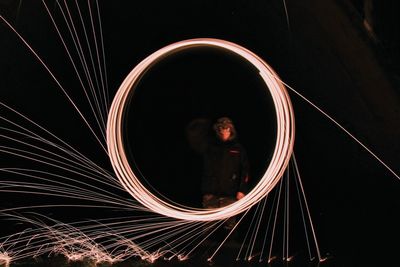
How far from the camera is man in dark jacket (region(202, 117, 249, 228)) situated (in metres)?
4.45

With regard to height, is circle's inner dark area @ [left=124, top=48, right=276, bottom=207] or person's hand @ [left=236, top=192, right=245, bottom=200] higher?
circle's inner dark area @ [left=124, top=48, right=276, bottom=207]

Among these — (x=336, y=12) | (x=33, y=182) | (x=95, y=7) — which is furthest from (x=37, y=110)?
(x=336, y=12)

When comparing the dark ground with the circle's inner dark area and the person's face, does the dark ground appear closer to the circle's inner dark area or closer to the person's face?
the circle's inner dark area

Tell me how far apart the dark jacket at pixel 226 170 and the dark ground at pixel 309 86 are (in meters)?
0.71

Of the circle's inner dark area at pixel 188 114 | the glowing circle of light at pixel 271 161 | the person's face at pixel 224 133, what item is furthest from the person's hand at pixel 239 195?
the circle's inner dark area at pixel 188 114

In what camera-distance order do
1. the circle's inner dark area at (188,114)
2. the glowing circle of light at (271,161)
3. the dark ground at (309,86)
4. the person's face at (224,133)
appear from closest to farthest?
the glowing circle of light at (271,161) → the dark ground at (309,86) → the person's face at (224,133) → the circle's inner dark area at (188,114)

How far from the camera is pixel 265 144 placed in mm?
5324

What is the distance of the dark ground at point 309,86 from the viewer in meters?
4.11

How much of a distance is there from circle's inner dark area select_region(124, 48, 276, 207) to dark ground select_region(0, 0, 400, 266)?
37mm

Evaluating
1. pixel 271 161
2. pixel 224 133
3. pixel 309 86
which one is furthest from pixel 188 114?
pixel 271 161

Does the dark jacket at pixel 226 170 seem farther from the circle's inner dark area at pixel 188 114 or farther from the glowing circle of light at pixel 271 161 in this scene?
the circle's inner dark area at pixel 188 114

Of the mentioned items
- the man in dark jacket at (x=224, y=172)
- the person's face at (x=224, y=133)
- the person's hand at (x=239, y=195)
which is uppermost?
the person's face at (x=224, y=133)

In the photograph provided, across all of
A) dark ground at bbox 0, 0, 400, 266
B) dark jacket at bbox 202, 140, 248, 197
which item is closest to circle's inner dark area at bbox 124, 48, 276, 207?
dark ground at bbox 0, 0, 400, 266

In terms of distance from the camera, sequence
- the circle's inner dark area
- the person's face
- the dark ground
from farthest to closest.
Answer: the circle's inner dark area → the person's face → the dark ground
